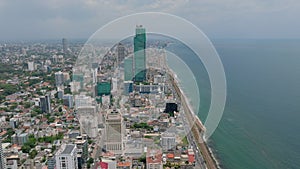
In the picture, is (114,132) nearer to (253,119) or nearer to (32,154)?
(32,154)

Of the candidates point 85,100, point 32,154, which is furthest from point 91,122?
point 32,154

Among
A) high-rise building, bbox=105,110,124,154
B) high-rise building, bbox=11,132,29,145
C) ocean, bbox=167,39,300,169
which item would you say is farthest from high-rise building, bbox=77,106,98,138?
high-rise building, bbox=11,132,29,145

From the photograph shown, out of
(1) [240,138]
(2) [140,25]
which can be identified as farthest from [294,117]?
(2) [140,25]

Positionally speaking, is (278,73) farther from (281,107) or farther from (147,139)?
(147,139)

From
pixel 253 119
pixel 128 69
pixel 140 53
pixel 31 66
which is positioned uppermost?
pixel 140 53

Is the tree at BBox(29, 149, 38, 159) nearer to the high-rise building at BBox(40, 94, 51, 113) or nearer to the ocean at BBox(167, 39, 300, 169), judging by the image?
the high-rise building at BBox(40, 94, 51, 113)
